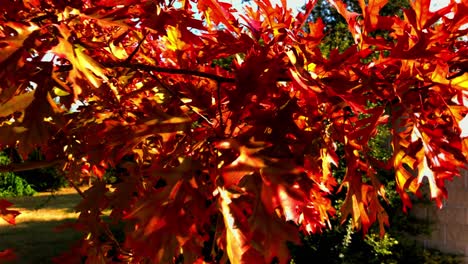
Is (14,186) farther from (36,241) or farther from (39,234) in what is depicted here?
(36,241)

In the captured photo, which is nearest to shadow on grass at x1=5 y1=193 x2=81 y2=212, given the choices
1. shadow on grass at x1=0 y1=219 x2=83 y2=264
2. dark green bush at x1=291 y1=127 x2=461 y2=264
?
shadow on grass at x1=0 y1=219 x2=83 y2=264

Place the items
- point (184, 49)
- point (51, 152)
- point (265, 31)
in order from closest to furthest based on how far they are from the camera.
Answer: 1. point (265, 31)
2. point (184, 49)
3. point (51, 152)

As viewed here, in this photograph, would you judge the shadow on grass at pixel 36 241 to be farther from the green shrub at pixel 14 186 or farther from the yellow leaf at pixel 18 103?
the yellow leaf at pixel 18 103

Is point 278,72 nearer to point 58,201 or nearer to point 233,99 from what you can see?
point 233,99

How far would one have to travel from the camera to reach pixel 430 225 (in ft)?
16.7

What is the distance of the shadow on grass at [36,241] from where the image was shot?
23.0 feet

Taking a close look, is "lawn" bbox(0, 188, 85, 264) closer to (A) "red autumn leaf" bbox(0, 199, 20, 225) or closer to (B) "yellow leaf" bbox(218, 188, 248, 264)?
(A) "red autumn leaf" bbox(0, 199, 20, 225)

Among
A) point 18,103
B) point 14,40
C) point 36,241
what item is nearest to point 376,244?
point 18,103

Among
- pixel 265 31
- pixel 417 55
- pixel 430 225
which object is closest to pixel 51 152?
pixel 265 31

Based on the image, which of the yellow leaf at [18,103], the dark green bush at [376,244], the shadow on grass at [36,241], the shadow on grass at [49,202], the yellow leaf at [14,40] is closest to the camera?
the yellow leaf at [14,40]

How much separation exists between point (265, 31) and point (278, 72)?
18 cm

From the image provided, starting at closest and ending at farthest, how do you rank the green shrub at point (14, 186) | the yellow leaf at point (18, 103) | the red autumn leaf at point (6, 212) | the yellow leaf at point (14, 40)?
the yellow leaf at point (14, 40) < the yellow leaf at point (18, 103) < the red autumn leaf at point (6, 212) < the green shrub at point (14, 186)

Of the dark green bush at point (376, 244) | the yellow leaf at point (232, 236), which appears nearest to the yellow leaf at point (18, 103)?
the yellow leaf at point (232, 236)

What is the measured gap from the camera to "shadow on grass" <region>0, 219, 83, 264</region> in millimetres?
7004
